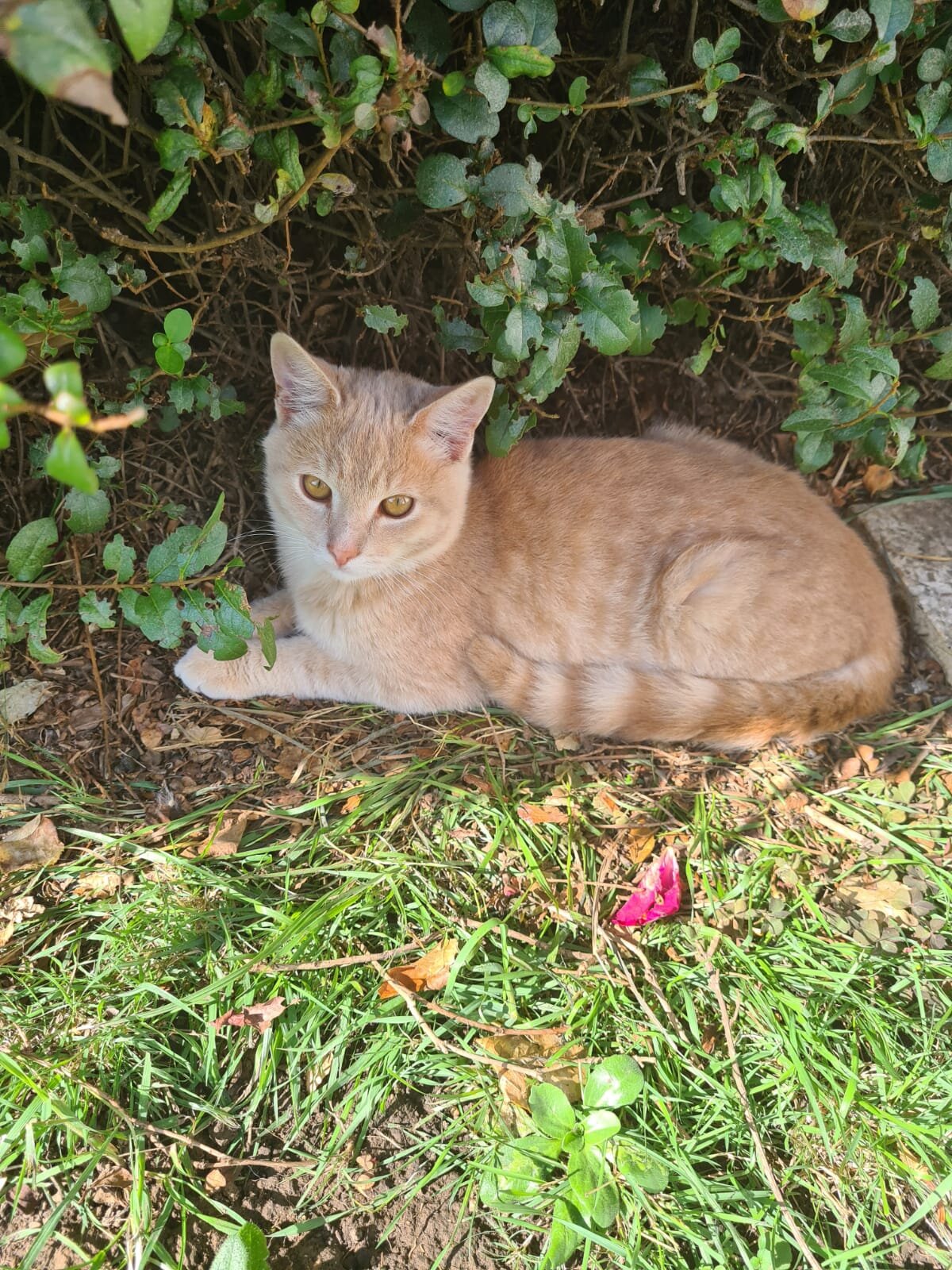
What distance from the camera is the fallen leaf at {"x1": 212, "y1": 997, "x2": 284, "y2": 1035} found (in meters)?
1.93

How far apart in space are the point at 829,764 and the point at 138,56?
2524 mm

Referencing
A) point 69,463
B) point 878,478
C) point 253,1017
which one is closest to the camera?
point 69,463

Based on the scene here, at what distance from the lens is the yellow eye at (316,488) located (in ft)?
8.08

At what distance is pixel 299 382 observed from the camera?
2383 mm

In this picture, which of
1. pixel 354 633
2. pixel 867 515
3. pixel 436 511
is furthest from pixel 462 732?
pixel 867 515

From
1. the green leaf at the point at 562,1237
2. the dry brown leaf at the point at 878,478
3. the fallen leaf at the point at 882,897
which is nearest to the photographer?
the green leaf at the point at 562,1237

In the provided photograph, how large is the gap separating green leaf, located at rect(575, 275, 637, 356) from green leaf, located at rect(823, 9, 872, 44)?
2.60 ft

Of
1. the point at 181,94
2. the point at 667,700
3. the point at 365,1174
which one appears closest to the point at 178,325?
the point at 181,94

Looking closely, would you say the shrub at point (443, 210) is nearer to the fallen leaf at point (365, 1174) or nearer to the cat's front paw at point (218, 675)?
the cat's front paw at point (218, 675)

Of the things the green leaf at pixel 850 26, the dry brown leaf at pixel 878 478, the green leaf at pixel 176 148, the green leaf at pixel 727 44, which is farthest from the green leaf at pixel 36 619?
the dry brown leaf at pixel 878 478

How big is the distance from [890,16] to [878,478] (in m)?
1.77

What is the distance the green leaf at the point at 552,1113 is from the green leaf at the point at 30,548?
1733 mm

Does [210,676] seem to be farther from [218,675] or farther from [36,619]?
[36,619]

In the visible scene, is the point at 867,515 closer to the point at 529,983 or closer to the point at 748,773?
the point at 748,773
